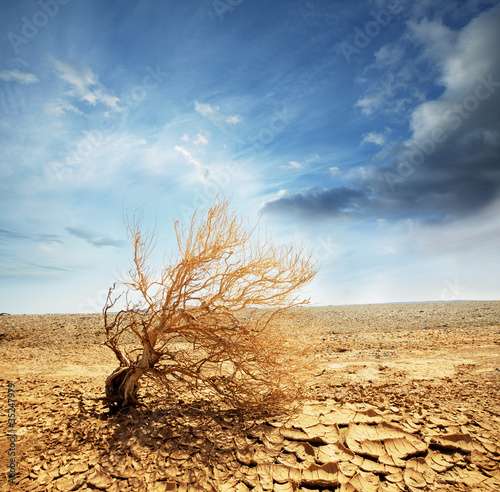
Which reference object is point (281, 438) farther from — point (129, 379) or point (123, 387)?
A: point (123, 387)

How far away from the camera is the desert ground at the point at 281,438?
3533mm

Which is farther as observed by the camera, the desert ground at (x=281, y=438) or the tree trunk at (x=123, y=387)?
the tree trunk at (x=123, y=387)

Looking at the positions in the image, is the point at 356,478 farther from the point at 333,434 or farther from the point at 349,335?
the point at 349,335

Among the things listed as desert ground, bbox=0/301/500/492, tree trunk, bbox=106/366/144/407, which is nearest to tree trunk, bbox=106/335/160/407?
tree trunk, bbox=106/366/144/407

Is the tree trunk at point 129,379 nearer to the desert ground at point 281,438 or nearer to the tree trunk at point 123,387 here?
the tree trunk at point 123,387

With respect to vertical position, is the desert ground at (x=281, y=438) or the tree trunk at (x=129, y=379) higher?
the tree trunk at (x=129, y=379)

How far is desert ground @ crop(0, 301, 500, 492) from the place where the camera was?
3533mm

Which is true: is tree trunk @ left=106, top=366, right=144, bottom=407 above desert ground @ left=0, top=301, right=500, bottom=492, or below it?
above

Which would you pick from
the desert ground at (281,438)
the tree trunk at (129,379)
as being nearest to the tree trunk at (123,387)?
the tree trunk at (129,379)

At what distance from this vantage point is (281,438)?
4121mm

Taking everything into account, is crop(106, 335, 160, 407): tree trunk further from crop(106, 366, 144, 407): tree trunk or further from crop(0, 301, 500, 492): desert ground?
crop(0, 301, 500, 492): desert ground

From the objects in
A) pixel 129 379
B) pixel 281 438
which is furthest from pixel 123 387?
pixel 281 438

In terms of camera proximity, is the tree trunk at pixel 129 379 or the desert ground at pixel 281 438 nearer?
the desert ground at pixel 281 438

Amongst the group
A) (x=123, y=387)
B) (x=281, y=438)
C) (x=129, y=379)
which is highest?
(x=129, y=379)
